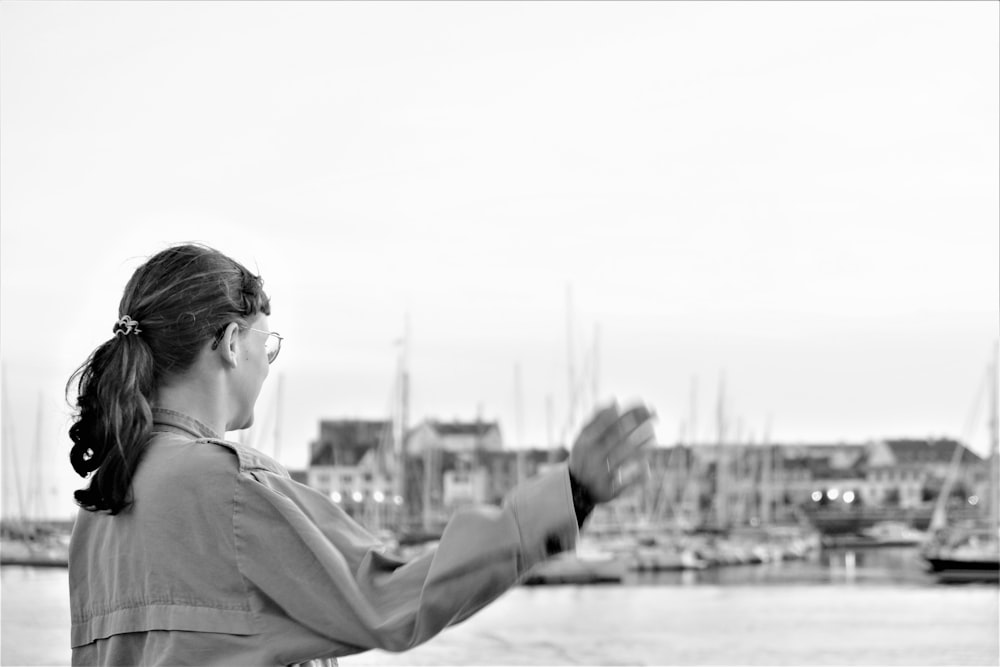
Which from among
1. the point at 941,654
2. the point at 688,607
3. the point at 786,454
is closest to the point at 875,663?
the point at 941,654

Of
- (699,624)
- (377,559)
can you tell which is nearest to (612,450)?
(377,559)

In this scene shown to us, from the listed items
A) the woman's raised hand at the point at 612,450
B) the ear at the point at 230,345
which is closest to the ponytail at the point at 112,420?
the ear at the point at 230,345

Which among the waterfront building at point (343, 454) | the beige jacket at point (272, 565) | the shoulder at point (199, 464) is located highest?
the shoulder at point (199, 464)

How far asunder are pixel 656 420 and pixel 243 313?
71 centimetres

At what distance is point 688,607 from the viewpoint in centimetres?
4559

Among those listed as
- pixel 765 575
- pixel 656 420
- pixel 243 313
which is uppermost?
pixel 243 313

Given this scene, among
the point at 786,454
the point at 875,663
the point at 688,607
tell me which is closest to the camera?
the point at 875,663

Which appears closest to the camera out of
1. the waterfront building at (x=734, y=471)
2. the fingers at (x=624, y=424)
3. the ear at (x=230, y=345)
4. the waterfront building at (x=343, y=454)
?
the fingers at (x=624, y=424)

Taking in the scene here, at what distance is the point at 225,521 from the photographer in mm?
1825

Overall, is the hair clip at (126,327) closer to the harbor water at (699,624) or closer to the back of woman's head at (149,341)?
the back of woman's head at (149,341)

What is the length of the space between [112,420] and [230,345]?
0.65ft

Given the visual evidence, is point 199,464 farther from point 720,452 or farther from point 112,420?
point 720,452

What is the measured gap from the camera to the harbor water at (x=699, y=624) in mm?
25922

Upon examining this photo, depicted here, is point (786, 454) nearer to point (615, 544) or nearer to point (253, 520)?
point (615, 544)
